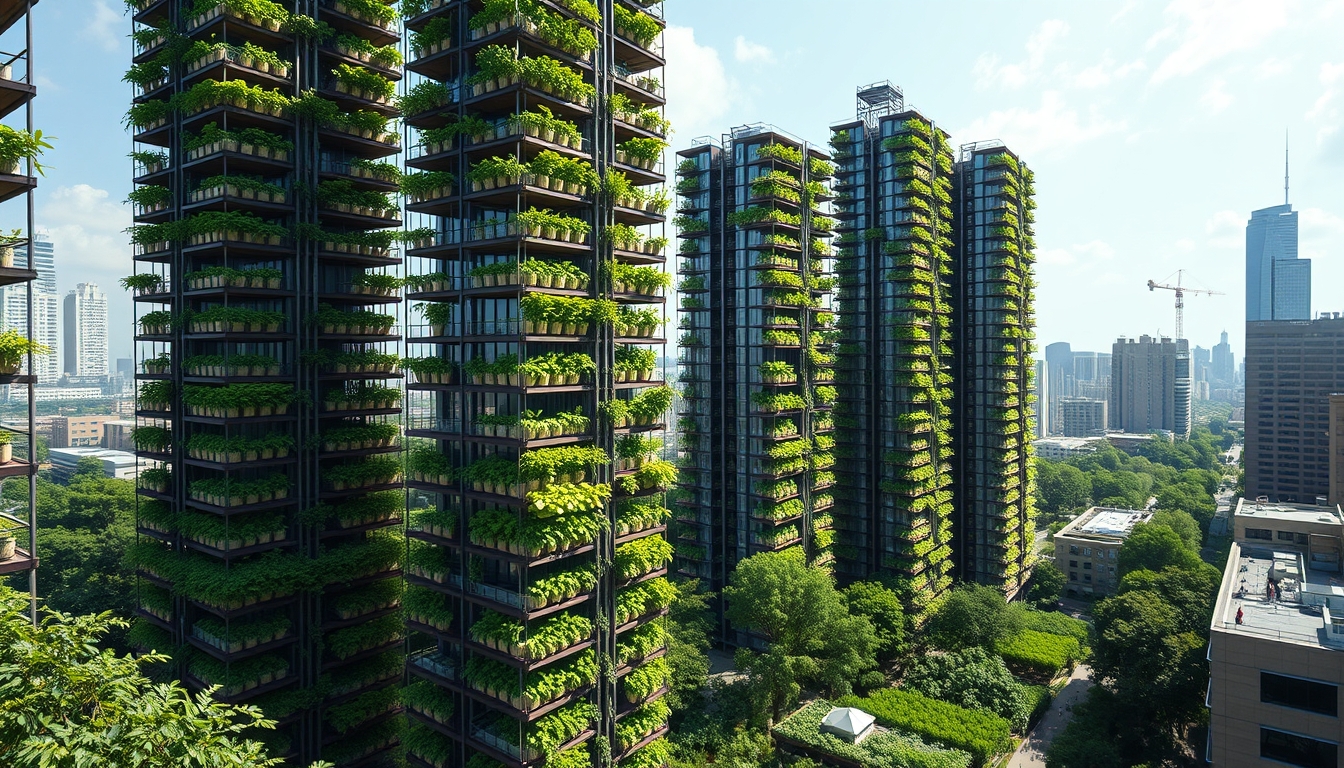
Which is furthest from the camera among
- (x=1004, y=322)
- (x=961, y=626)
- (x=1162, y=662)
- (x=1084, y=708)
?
(x=1004, y=322)

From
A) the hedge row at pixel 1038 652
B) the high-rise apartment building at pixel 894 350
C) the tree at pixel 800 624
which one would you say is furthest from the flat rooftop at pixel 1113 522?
the tree at pixel 800 624

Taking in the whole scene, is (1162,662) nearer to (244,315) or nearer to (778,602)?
(778,602)

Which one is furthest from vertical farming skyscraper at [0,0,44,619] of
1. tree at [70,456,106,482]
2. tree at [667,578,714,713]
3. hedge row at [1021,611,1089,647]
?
tree at [70,456,106,482]

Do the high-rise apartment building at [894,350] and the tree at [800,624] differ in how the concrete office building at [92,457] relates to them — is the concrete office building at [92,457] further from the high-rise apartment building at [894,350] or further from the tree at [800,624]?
the high-rise apartment building at [894,350]

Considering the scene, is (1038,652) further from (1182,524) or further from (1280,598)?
(1182,524)

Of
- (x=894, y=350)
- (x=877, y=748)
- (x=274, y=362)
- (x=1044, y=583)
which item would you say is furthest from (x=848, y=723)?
(x=1044, y=583)

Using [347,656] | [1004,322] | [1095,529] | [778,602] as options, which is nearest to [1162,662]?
[778,602]
